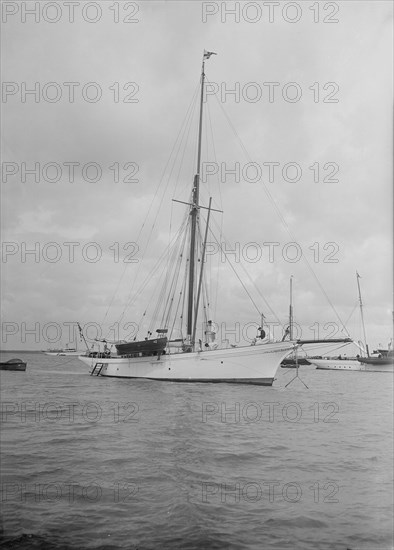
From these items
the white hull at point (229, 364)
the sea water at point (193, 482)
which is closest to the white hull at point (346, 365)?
the white hull at point (229, 364)

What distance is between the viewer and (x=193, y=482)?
1146 cm

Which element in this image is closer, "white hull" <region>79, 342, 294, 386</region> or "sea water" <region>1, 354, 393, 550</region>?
"sea water" <region>1, 354, 393, 550</region>

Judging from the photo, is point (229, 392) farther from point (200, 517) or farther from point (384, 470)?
point (200, 517)

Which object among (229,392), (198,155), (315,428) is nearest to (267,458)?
(315,428)

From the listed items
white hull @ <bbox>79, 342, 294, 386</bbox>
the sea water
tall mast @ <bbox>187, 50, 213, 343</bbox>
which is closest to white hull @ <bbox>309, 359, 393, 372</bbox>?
white hull @ <bbox>79, 342, 294, 386</bbox>

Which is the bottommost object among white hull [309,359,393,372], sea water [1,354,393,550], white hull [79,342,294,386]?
white hull [309,359,393,372]

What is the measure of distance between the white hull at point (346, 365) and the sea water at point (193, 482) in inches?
3238

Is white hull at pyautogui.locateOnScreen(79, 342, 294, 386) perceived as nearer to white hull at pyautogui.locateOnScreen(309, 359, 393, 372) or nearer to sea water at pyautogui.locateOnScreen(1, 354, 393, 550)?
sea water at pyautogui.locateOnScreen(1, 354, 393, 550)

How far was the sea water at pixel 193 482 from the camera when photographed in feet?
26.9

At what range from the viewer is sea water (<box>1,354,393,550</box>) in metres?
8.21

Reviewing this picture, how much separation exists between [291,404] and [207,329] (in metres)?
16.0

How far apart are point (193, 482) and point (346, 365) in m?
106

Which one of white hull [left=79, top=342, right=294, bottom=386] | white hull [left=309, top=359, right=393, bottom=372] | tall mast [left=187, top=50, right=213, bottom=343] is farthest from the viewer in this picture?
white hull [left=309, top=359, right=393, bottom=372]

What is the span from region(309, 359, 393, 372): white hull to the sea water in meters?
82.2
